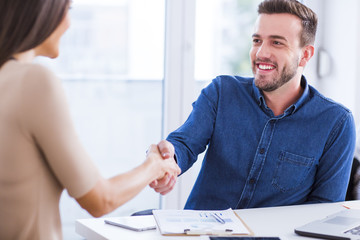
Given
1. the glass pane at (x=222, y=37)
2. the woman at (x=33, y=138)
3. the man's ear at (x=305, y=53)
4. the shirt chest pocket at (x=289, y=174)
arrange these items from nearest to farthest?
the woman at (x=33, y=138), the shirt chest pocket at (x=289, y=174), the man's ear at (x=305, y=53), the glass pane at (x=222, y=37)

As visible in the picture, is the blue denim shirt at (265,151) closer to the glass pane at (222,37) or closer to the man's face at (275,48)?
the man's face at (275,48)

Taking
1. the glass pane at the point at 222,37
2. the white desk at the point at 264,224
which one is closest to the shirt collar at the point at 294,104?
the white desk at the point at 264,224

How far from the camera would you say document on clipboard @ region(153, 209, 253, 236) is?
140 centimetres

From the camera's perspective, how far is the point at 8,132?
3.43ft

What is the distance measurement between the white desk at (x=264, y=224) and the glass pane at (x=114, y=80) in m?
1.51

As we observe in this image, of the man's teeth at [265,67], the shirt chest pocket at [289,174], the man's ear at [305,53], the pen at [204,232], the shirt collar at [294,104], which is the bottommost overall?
the shirt chest pocket at [289,174]

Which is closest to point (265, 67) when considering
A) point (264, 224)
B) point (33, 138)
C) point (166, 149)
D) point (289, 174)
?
point (289, 174)

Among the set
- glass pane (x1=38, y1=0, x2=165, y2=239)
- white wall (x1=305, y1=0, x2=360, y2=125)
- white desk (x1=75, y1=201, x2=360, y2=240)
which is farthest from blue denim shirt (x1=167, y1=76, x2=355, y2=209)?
white wall (x1=305, y1=0, x2=360, y2=125)

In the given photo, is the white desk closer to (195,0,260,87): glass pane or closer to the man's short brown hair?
the man's short brown hair

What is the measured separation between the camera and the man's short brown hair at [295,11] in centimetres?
220

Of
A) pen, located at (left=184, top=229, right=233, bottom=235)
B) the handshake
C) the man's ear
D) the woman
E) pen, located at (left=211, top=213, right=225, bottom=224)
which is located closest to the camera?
the woman

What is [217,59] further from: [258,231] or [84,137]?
[258,231]

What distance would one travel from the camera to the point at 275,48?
85.9 inches

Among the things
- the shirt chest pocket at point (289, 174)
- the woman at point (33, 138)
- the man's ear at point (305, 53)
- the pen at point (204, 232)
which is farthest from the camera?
Answer: the man's ear at point (305, 53)
